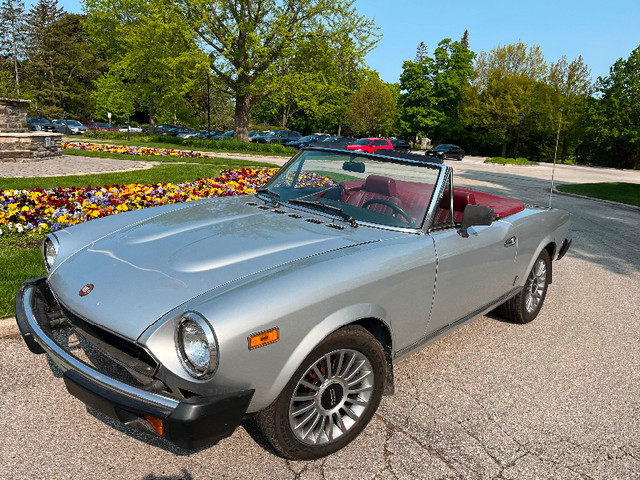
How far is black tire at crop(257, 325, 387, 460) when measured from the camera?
2271 millimetres

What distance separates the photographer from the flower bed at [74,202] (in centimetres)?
601

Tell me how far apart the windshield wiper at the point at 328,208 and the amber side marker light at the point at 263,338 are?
47.1 inches

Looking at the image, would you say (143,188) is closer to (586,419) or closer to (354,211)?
(354,211)

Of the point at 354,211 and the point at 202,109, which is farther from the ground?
the point at 202,109

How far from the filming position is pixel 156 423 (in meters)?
1.97

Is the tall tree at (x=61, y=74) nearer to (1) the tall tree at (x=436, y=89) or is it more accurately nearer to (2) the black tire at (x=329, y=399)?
(1) the tall tree at (x=436, y=89)

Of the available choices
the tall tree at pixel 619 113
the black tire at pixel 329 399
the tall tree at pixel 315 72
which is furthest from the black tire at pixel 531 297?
the tall tree at pixel 619 113

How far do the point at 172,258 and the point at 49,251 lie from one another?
46.3 inches

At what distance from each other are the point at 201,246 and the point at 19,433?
143 cm

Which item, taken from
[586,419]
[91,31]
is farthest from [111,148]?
[91,31]

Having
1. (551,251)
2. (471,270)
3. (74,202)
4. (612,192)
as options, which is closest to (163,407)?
(471,270)

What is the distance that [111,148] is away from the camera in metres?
21.2

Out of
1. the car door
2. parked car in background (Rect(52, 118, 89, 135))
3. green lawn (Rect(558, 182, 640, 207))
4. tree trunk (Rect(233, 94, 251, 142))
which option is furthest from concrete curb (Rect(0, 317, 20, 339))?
parked car in background (Rect(52, 118, 89, 135))

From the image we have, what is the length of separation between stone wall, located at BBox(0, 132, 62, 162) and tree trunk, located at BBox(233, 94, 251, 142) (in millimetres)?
14447
